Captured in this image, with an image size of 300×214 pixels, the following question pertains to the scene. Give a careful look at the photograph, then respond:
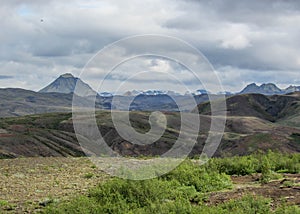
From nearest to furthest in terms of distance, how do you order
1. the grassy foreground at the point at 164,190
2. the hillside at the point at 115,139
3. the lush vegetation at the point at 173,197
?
the lush vegetation at the point at 173,197
the grassy foreground at the point at 164,190
the hillside at the point at 115,139

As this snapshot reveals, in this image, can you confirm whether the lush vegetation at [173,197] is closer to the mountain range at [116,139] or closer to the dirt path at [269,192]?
the dirt path at [269,192]

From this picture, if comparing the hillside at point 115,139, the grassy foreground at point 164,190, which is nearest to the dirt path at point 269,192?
the grassy foreground at point 164,190

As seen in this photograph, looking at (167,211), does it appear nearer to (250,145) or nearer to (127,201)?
(127,201)

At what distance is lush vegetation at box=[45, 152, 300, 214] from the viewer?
11547mm

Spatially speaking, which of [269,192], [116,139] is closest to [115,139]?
[116,139]

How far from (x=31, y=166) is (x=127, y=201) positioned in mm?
9638

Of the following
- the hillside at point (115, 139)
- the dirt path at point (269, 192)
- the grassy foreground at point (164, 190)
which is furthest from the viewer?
the hillside at point (115, 139)

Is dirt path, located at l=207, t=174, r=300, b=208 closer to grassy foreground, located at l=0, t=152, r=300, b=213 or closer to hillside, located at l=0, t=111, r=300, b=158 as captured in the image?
grassy foreground, located at l=0, t=152, r=300, b=213

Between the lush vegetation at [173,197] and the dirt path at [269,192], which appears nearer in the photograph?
the lush vegetation at [173,197]

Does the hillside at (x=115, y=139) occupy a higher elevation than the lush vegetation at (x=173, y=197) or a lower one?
lower

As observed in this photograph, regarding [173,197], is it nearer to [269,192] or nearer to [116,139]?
[269,192]

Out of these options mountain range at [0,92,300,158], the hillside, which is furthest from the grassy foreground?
mountain range at [0,92,300,158]

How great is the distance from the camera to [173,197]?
1350 centimetres

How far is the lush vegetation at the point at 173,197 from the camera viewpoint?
11547 mm
